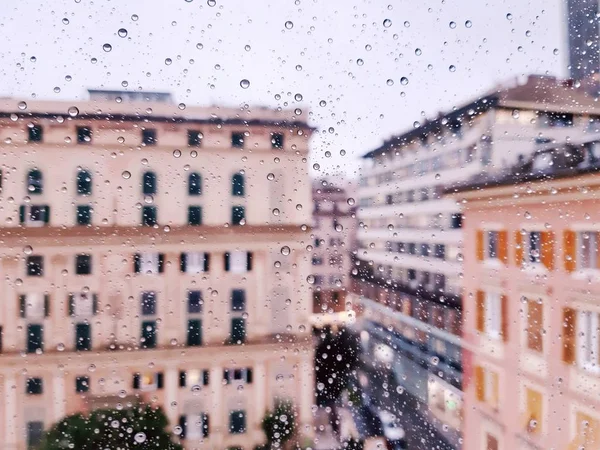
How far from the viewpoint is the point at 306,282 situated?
146 cm

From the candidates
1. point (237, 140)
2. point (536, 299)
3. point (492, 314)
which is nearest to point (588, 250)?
point (536, 299)

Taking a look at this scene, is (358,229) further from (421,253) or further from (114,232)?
(114,232)

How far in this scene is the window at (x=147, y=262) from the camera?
144 cm

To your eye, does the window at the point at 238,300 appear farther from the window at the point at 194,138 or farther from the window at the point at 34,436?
the window at the point at 34,436

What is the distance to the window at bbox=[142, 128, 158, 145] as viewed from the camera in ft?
4.47

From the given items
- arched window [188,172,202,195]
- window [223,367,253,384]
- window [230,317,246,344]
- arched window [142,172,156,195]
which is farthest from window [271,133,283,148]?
window [223,367,253,384]

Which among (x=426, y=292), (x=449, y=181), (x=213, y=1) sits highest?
(x=213, y=1)

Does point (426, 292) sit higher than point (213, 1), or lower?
lower

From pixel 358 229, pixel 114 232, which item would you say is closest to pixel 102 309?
pixel 114 232

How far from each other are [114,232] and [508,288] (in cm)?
125

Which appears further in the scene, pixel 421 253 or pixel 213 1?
pixel 421 253

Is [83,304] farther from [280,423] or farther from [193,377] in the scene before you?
[280,423]

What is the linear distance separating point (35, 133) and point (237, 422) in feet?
3.58

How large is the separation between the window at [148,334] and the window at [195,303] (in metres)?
0.13
